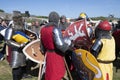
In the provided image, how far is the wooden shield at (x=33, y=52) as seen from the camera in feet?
21.7

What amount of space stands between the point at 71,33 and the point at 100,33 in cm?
71

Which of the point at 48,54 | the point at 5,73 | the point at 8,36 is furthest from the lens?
the point at 5,73

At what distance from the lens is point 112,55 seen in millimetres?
5531

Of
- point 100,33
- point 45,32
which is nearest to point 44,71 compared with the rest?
point 45,32

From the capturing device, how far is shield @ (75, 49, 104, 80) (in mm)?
5332

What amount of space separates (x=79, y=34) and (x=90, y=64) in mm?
740

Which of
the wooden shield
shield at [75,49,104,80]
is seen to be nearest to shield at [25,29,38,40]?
the wooden shield

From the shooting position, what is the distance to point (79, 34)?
233 inches

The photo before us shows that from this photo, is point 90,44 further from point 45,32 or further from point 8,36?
point 8,36

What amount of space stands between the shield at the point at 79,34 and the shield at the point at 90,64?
1.03 ft

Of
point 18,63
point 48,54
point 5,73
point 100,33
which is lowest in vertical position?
point 5,73

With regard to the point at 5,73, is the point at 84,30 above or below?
above

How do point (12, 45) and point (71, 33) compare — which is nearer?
point (71, 33)

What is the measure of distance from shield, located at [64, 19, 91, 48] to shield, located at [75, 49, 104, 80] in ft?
1.03
